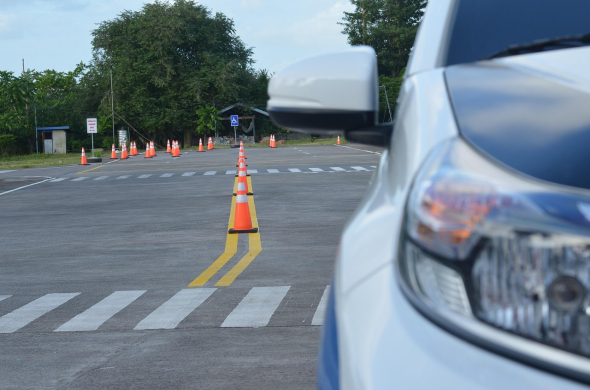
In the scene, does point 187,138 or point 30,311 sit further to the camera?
point 187,138

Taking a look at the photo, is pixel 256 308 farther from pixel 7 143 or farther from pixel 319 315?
pixel 7 143

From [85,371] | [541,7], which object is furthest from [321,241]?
[541,7]

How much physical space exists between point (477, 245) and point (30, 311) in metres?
6.17

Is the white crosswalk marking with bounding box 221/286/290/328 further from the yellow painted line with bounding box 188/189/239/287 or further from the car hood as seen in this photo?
the car hood

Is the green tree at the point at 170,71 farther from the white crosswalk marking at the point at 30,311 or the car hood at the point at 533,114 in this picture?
the car hood at the point at 533,114

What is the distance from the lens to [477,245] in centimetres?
130

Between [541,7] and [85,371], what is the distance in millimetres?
3371

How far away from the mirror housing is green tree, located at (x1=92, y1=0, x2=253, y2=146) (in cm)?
7288

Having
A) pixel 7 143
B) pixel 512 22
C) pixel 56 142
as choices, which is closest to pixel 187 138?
pixel 56 142

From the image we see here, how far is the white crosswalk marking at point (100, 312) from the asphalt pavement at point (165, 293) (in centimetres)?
1

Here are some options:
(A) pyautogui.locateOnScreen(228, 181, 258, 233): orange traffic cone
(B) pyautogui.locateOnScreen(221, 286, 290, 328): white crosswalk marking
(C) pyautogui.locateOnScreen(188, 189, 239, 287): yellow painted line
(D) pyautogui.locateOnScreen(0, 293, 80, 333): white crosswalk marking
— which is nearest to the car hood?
(B) pyautogui.locateOnScreen(221, 286, 290, 328): white crosswalk marking

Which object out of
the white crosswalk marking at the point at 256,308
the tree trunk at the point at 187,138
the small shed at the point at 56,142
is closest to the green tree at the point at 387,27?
the tree trunk at the point at 187,138

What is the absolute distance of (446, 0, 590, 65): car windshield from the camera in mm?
2506

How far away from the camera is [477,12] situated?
2.61 m
